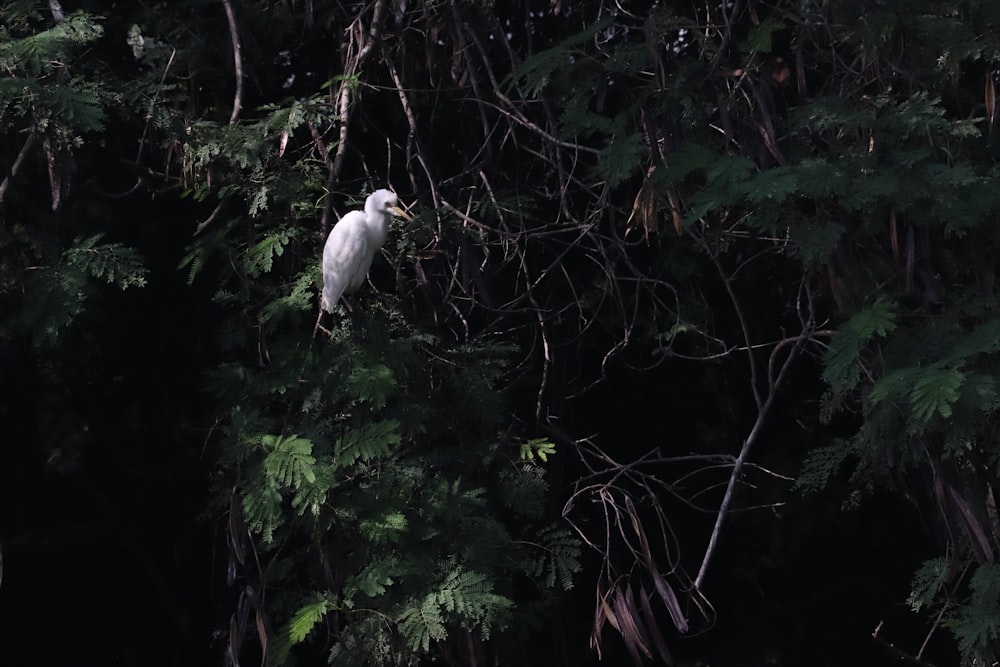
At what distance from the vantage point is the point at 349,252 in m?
2.70

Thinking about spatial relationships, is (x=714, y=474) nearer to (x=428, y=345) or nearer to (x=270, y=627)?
(x=428, y=345)

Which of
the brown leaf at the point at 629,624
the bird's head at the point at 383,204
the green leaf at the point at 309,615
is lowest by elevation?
the brown leaf at the point at 629,624

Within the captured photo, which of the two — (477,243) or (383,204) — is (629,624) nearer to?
(477,243)

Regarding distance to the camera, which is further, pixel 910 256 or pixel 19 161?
pixel 19 161

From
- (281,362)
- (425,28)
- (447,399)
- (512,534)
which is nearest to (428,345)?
(447,399)

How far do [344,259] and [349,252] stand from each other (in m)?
0.02

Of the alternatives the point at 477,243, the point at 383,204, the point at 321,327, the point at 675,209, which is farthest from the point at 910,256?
the point at 321,327

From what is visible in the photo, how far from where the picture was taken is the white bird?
8.85 ft

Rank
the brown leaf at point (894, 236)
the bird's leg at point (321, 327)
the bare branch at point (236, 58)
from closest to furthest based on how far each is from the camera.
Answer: the brown leaf at point (894, 236)
the bird's leg at point (321, 327)
the bare branch at point (236, 58)

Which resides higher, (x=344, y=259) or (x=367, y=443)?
(x=344, y=259)

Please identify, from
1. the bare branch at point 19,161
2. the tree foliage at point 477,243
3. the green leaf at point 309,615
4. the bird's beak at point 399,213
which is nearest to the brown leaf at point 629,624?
the tree foliage at point 477,243

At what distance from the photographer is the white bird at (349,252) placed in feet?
8.85

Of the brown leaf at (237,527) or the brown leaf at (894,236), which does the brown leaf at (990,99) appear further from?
the brown leaf at (237,527)

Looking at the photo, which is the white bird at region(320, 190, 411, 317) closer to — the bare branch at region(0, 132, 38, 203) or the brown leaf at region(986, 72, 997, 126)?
the bare branch at region(0, 132, 38, 203)
